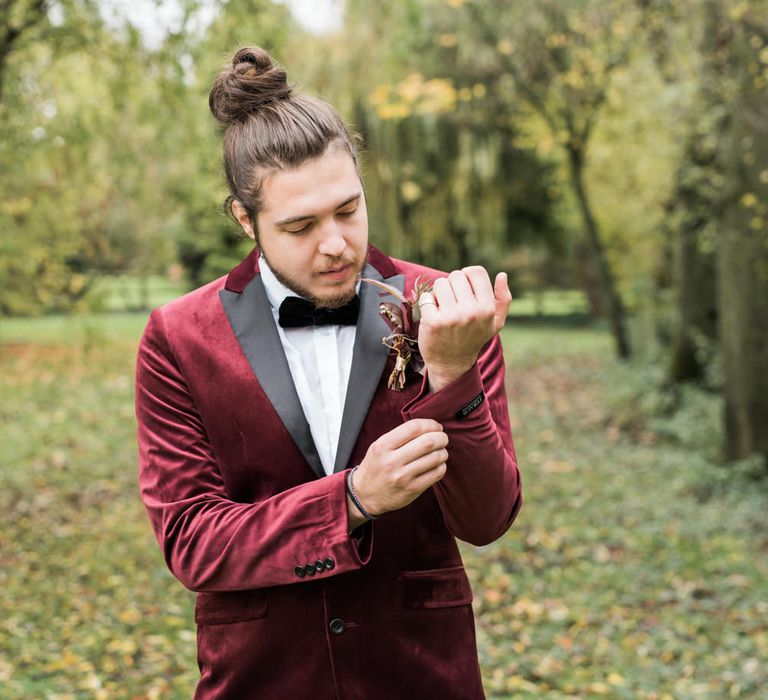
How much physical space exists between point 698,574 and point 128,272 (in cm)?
1354

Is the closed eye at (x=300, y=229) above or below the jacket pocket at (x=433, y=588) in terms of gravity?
above

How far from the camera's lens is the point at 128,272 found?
17.6m

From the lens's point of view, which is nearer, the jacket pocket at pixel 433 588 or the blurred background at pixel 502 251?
the jacket pocket at pixel 433 588

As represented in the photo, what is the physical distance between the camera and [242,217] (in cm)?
196

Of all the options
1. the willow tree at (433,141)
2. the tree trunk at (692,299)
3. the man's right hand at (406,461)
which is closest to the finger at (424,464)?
the man's right hand at (406,461)

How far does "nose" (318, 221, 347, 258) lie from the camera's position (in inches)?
69.6

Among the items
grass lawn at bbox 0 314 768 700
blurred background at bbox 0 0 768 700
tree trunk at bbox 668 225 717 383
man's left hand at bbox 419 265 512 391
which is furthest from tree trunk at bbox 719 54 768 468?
man's left hand at bbox 419 265 512 391

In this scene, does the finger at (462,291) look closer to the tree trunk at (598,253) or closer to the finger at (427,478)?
the finger at (427,478)

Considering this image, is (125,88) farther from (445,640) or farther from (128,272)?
(128,272)

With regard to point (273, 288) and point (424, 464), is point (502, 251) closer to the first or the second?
point (273, 288)

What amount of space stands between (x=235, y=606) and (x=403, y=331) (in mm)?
653

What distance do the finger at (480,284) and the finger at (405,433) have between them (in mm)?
232

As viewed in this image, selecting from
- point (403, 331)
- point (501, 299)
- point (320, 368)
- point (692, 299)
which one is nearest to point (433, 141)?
point (692, 299)

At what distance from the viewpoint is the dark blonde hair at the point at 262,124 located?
178 cm
